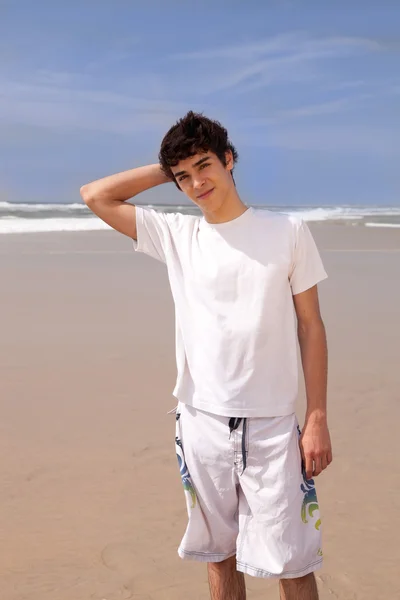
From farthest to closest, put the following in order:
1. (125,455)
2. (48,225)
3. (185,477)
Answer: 1. (48,225)
2. (125,455)
3. (185,477)

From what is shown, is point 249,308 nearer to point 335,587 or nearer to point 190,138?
point 190,138

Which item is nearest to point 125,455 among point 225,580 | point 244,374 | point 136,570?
point 136,570

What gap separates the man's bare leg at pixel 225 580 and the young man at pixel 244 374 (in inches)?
2.9

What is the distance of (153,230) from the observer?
231cm

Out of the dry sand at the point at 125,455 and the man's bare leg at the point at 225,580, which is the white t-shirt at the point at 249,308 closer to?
the man's bare leg at the point at 225,580

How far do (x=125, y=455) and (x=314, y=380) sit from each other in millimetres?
1939

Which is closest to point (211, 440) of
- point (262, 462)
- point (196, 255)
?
point (262, 462)

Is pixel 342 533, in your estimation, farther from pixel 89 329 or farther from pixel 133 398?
pixel 89 329

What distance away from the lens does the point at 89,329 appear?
6.41 meters

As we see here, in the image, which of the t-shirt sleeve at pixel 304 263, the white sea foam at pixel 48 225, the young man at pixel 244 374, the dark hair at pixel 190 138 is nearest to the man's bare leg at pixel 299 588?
the young man at pixel 244 374

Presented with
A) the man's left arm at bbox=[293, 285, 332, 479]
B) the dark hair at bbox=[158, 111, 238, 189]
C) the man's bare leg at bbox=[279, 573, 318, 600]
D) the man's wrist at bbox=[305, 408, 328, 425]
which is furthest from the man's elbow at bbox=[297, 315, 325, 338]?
the man's bare leg at bbox=[279, 573, 318, 600]

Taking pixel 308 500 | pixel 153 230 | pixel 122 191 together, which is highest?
pixel 122 191

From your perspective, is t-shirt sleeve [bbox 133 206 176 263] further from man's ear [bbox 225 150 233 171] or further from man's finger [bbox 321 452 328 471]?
man's finger [bbox 321 452 328 471]

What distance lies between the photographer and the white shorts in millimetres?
2092
